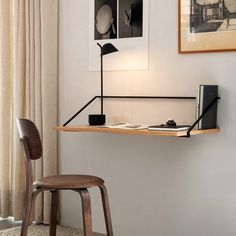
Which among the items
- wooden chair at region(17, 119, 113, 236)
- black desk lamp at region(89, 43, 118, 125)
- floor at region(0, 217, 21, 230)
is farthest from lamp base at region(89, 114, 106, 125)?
floor at region(0, 217, 21, 230)

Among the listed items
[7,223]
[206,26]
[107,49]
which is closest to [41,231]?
[7,223]

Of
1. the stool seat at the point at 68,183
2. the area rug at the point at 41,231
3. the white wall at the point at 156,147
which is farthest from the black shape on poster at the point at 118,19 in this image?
the area rug at the point at 41,231

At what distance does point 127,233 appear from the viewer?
3.35 meters

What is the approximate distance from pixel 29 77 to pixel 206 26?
1.39 meters

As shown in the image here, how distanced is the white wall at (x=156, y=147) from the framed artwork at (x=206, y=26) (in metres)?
0.05

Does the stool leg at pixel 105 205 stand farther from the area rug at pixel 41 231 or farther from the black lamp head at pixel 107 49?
the black lamp head at pixel 107 49

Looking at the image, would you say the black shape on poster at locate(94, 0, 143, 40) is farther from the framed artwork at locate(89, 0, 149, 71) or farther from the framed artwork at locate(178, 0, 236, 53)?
the framed artwork at locate(178, 0, 236, 53)

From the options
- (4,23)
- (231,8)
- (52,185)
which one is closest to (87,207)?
(52,185)

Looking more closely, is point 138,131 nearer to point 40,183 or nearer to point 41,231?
point 40,183

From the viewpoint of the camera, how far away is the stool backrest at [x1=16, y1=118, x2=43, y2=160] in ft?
8.95

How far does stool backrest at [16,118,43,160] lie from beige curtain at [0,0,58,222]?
0.85m

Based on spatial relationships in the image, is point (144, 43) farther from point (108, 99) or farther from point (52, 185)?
point (52, 185)

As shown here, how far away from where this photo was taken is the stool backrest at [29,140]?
273 centimetres

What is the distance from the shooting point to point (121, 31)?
3.30m
